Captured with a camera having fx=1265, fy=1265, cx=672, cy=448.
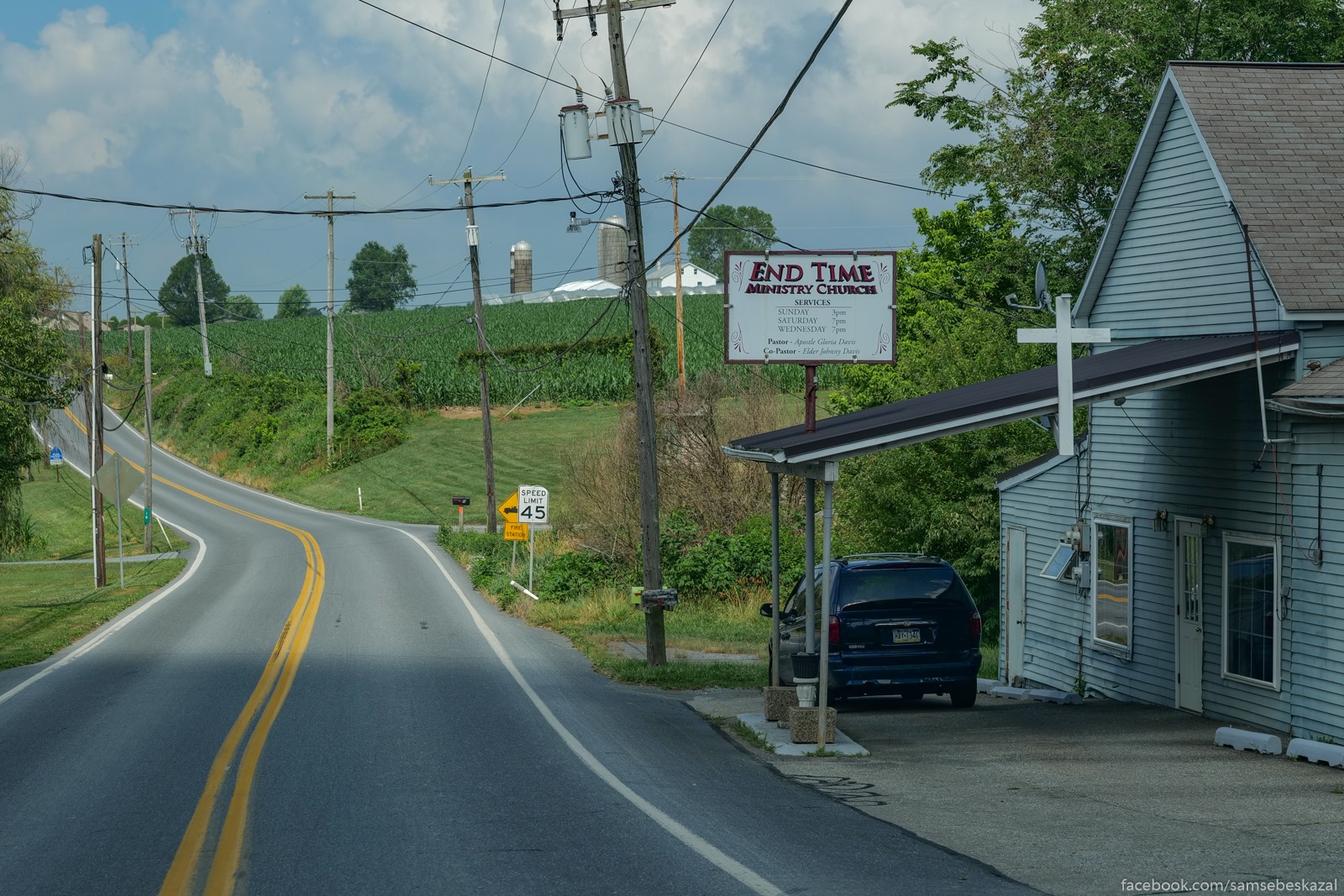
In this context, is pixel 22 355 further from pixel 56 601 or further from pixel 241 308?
pixel 241 308

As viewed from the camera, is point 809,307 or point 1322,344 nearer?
point 1322,344

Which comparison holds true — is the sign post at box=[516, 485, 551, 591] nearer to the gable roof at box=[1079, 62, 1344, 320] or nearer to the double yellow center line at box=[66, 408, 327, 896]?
the double yellow center line at box=[66, 408, 327, 896]

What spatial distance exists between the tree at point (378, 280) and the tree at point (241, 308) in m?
17.7

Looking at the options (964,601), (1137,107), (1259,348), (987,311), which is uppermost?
(1137,107)

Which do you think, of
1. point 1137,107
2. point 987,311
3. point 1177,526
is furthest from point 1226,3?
point 1177,526

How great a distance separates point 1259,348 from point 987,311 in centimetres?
1437

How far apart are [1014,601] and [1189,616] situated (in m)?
4.77

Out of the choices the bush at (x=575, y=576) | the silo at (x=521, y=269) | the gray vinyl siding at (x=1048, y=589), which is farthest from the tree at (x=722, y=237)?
the gray vinyl siding at (x=1048, y=589)

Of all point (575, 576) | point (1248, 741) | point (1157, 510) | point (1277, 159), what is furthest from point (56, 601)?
point (1277, 159)

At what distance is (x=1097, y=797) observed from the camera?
9.59 meters

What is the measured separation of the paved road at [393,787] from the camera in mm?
7387

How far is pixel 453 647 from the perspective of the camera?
21.7 meters

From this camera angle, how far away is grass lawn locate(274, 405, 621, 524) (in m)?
55.4

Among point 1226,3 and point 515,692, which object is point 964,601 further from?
point 1226,3
